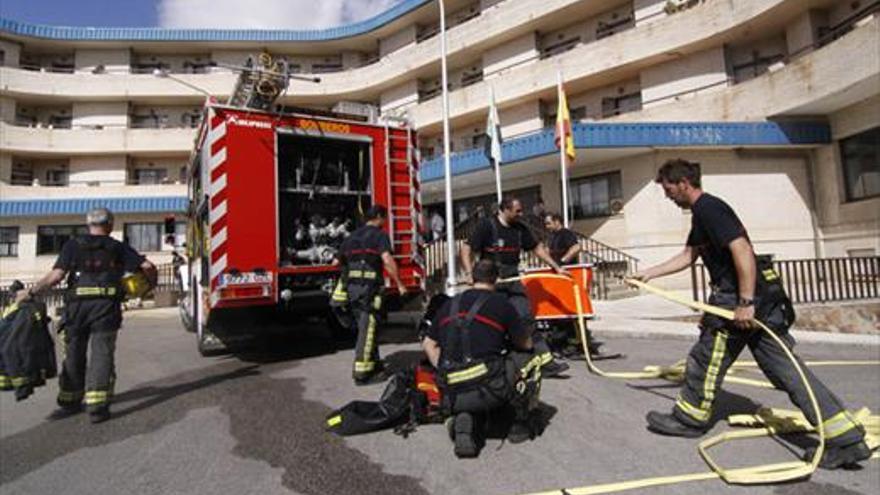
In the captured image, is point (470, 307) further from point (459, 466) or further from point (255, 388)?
point (255, 388)

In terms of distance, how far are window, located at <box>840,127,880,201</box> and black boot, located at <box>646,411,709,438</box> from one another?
48.0ft

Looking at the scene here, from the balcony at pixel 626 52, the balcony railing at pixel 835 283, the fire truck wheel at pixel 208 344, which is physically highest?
the balcony at pixel 626 52

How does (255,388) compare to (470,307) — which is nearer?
(470,307)

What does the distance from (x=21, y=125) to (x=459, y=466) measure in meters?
36.9

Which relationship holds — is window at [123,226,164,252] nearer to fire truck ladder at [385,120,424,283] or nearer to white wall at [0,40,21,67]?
white wall at [0,40,21,67]

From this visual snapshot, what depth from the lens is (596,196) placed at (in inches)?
684

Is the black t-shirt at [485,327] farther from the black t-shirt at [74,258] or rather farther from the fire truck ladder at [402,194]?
the fire truck ladder at [402,194]

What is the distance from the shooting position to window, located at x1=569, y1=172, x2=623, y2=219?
16.7 meters

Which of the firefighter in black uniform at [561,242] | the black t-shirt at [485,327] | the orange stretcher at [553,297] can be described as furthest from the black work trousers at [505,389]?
the firefighter in black uniform at [561,242]

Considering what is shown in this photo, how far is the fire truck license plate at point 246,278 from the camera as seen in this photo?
580 centimetres

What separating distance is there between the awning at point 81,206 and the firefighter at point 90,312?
2317 centimetres

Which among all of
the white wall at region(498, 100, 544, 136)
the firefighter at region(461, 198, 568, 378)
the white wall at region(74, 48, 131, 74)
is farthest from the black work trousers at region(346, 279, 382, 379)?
the white wall at region(74, 48, 131, 74)

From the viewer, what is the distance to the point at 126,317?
1515 cm

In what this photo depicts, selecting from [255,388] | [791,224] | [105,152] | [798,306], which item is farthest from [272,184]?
[105,152]
